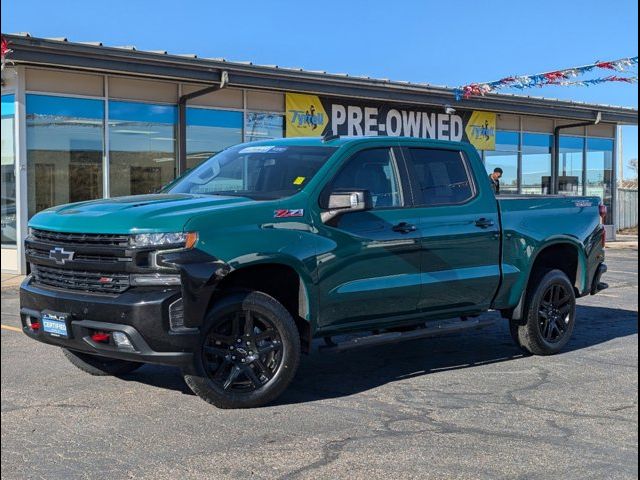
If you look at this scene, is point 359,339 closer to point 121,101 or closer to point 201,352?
point 201,352

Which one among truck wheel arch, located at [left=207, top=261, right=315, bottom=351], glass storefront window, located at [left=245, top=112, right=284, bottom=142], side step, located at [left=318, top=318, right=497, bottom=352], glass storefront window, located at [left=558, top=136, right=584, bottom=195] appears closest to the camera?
truck wheel arch, located at [left=207, top=261, right=315, bottom=351]

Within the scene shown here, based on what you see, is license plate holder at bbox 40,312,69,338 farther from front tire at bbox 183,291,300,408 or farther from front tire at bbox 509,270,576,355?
front tire at bbox 509,270,576,355

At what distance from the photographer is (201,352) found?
17.5 ft

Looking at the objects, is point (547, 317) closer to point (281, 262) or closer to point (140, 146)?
point (281, 262)

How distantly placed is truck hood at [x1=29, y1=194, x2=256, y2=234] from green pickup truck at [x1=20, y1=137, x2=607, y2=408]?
0.04 ft

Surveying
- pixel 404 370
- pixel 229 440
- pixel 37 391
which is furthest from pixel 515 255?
pixel 37 391

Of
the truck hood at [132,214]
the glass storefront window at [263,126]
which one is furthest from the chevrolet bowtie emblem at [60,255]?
the glass storefront window at [263,126]

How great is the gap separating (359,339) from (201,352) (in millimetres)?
1338

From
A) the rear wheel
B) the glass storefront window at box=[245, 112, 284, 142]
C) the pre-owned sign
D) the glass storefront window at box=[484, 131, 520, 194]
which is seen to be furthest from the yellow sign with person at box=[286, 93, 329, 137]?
the rear wheel

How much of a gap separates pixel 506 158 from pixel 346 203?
60.8 ft

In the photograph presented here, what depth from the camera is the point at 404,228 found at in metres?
6.37

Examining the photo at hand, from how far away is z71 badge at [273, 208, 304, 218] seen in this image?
563 centimetres

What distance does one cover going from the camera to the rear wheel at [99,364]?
6.39m

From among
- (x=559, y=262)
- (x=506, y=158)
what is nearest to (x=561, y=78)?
(x=559, y=262)
